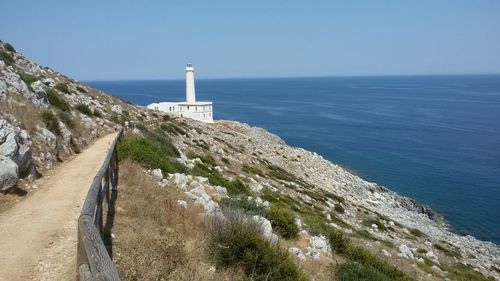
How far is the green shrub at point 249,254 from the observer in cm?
893

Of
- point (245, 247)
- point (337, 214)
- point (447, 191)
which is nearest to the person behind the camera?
point (245, 247)

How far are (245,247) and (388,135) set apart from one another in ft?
297

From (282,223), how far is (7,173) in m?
9.00

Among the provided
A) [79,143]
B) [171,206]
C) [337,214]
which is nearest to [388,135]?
[337,214]

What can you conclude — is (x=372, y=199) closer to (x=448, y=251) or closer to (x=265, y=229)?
(x=448, y=251)

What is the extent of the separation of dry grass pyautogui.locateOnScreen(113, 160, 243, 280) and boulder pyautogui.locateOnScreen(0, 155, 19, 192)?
9.62 feet

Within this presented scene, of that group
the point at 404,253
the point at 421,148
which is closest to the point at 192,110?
the point at 421,148

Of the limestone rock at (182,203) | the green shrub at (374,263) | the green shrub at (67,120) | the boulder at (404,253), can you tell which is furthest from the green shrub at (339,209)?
the limestone rock at (182,203)

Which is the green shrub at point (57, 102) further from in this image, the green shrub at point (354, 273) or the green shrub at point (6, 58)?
the green shrub at point (354, 273)

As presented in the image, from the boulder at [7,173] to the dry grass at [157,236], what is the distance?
2.93 metres

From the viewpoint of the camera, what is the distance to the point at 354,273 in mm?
11742

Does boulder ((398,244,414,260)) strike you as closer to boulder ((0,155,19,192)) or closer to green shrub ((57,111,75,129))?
boulder ((0,155,19,192))

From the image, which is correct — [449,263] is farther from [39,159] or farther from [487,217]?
[39,159]

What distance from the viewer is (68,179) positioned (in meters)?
14.1
